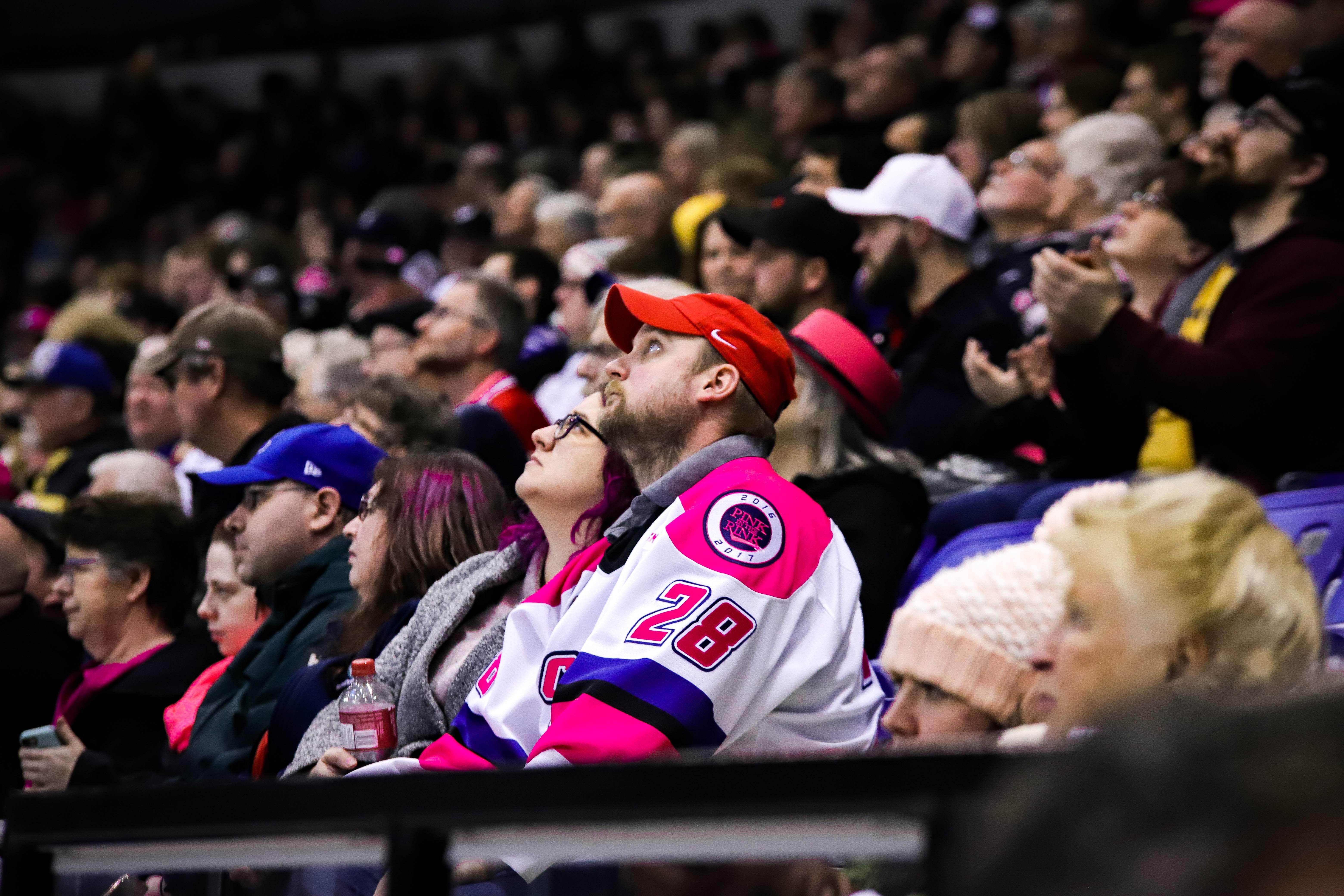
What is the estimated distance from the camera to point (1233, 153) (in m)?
4.23

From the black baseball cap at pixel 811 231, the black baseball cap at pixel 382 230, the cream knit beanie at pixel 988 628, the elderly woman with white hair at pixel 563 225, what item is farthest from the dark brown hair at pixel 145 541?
the black baseball cap at pixel 382 230

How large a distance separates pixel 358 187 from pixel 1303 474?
10.3 meters

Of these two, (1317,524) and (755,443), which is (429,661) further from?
(1317,524)

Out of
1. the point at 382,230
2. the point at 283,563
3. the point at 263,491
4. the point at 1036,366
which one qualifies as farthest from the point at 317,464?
the point at 382,230

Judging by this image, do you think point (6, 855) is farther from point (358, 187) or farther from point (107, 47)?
point (107, 47)

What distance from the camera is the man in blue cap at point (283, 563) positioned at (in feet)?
12.1

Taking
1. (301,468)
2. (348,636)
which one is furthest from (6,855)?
(301,468)

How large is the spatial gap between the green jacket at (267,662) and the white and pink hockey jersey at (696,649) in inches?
40.2

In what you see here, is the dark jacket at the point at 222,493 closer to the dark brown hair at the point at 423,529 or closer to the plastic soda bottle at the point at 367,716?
the dark brown hair at the point at 423,529

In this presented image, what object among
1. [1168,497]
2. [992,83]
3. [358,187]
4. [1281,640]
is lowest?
[358,187]

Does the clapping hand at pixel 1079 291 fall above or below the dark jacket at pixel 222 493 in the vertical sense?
above

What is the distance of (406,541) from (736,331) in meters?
1.04

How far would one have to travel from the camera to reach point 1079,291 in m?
3.84

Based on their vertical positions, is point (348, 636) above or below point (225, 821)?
below
